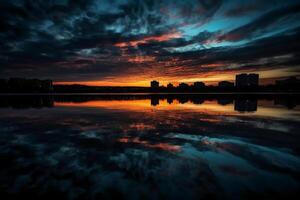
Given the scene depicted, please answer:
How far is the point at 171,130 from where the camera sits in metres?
11.9

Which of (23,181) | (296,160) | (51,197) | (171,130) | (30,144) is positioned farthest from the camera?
(171,130)

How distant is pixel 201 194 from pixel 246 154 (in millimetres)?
3894

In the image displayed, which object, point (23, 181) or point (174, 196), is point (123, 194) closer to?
point (174, 196)

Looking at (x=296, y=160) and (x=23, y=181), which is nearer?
(x=23, y=181)

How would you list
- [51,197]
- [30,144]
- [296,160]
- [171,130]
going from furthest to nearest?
[171,130]
[30,144]
[296,160]
[51,197]

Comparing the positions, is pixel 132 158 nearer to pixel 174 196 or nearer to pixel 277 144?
pixel 174 196

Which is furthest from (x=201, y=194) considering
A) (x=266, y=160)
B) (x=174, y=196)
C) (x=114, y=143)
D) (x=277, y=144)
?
(x=277, y=144)

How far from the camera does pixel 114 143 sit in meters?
8.91

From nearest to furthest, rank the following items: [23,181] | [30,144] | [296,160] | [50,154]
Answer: [23,181] → [296,160] → [50,154] → [30,144]

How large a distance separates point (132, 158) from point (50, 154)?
10.5 feet

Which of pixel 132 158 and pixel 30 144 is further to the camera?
pixel 30 144

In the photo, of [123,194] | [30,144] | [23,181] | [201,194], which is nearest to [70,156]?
[23,181]

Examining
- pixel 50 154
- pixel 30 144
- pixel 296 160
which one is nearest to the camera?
pixel 296 160

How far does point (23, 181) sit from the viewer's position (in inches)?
197
